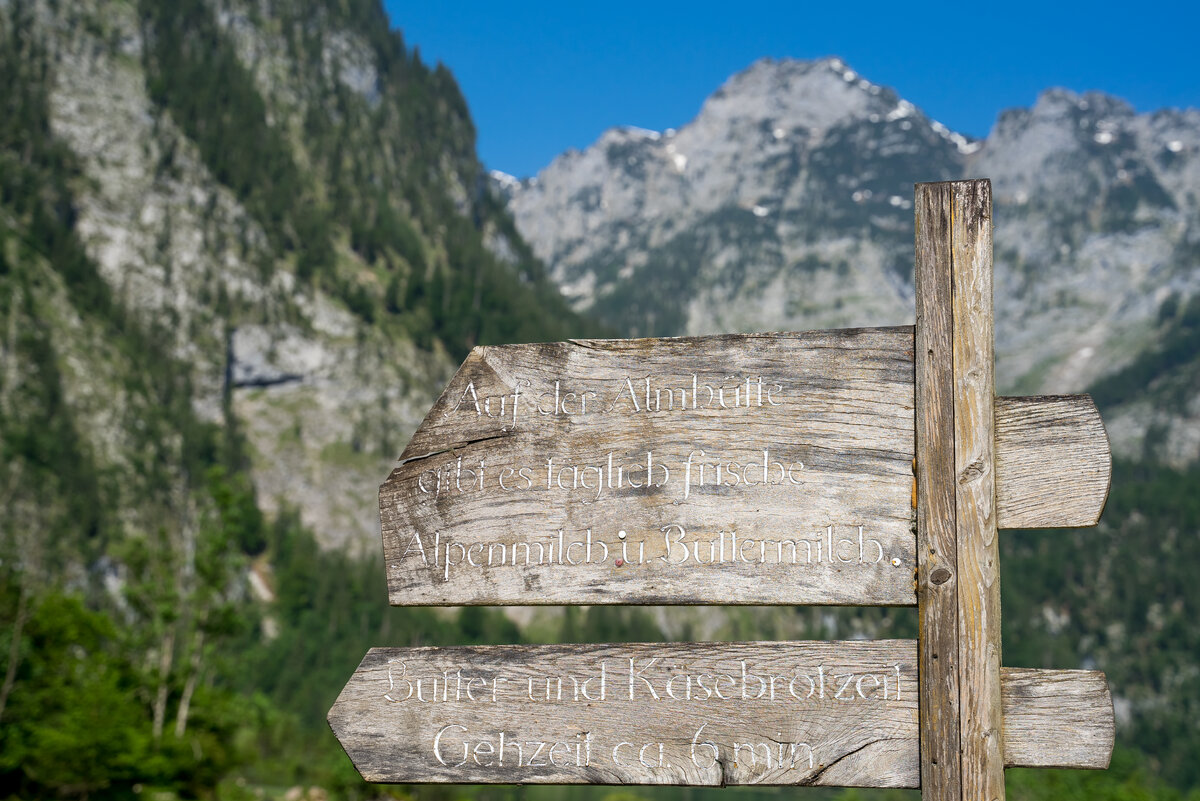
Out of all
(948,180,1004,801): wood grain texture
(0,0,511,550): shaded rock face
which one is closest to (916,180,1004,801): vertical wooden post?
(948,180,1004,801): wood grain texture

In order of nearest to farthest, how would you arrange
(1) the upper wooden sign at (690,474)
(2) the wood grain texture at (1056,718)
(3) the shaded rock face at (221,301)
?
1. (2) the wood grain texture at (1056,718)
2. (1) the upper wooden sign at (690,474)
3. (3) the shaded rock face at (221,301)

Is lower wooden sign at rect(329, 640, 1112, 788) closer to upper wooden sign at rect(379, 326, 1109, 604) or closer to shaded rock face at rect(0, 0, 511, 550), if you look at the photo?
upper wooden sign at rect(379, 326, 1109, 604)

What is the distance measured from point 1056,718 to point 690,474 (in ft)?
4.29

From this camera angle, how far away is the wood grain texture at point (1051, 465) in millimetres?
3260

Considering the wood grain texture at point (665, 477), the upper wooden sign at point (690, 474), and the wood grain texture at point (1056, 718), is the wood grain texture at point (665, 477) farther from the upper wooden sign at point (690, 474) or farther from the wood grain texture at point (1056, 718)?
the wood grain texture at point (1056, 718)

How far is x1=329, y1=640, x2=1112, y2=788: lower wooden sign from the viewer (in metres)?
3.22

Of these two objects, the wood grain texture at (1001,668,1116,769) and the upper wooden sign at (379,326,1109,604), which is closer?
the wood grain texture at (1001,668,1116,769)

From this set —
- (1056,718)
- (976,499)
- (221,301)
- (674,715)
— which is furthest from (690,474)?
(221,301)

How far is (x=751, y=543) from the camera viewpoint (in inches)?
133

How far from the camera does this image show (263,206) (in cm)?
15238

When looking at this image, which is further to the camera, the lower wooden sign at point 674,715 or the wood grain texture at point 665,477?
the wood grain texture at point 665,477

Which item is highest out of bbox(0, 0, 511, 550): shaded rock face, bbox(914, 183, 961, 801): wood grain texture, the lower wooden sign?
bbox(0, 0, 511, 550): shaded rock face

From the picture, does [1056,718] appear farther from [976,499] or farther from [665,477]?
[665,477]

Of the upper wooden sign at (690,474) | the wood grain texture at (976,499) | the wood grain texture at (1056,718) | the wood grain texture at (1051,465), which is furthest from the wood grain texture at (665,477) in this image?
the wood grain texture at (1056,718)
